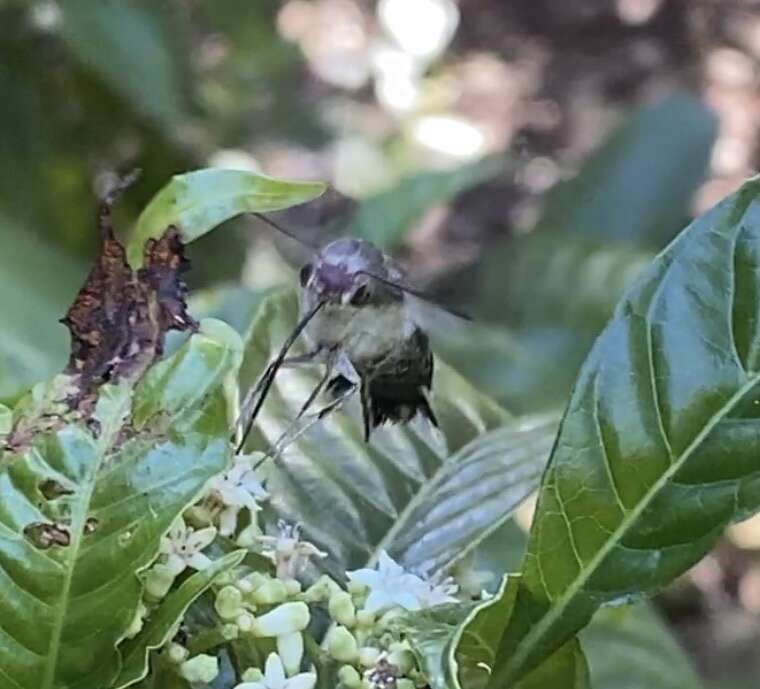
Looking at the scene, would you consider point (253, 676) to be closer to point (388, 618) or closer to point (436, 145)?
point (388, 618)

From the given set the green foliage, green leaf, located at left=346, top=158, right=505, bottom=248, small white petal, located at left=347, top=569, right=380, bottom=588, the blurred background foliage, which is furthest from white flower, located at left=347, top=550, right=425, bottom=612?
green leaf, located at left=346, top=158, right=505, bottom=248

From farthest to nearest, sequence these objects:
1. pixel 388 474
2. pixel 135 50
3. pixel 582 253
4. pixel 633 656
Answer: pixel 582 253
pixel 135 50
pixel 633 656
pixel 388 474

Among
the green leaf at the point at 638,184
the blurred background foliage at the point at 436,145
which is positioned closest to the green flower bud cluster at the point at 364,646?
the blurred background foliage at the point at 436,145

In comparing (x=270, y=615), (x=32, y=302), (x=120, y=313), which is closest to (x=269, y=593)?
(x=270, y=615)

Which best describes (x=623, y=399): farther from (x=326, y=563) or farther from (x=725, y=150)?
(x=725, y=150)

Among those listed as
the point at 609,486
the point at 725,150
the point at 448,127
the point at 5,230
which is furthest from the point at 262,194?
the point at 725,150

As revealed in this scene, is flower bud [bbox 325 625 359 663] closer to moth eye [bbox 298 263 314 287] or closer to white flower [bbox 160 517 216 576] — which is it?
white flower [bbox 160 517 216 576]
